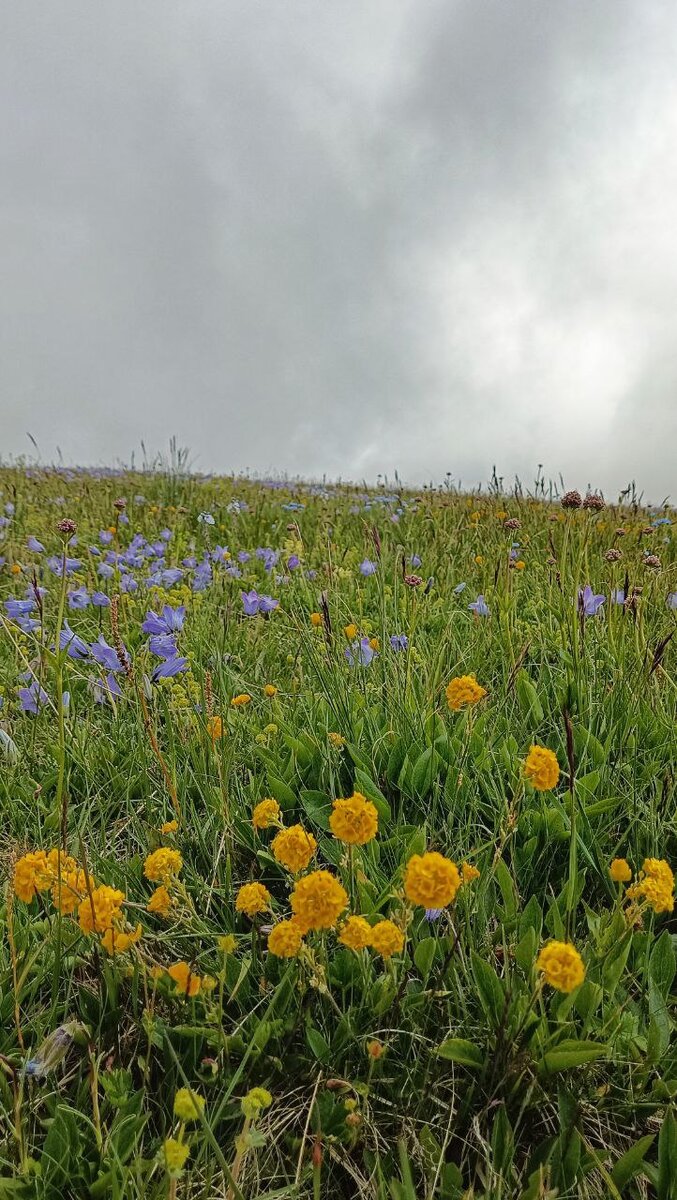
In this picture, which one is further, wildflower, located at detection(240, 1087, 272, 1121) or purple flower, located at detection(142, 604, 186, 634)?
purple flower, located at detection(142, 604, 186, 634)

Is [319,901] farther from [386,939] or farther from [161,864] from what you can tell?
[161,864]

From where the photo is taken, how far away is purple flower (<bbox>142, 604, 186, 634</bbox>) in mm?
2787

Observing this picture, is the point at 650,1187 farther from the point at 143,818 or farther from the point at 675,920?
the point at 143,818

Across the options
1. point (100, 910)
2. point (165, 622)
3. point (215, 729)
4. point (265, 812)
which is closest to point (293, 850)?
point (265, 812)

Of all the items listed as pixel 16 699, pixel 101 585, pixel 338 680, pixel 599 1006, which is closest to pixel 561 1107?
pixel 599 1006

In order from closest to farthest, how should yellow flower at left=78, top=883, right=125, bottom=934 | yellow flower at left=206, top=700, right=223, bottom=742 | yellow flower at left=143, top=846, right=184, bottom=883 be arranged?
yellow flower at left=78, top=883, right=125, bottom=934
yellow flower at left=143, top=846, right=184, bottom=883
yellow flower at left=206, top=700, right=223, bottom=742

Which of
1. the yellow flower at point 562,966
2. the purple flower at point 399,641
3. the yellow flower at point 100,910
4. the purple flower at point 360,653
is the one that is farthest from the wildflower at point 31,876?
the purple flower at point 399,641

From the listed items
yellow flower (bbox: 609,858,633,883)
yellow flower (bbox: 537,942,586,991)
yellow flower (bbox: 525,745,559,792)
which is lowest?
yellow flower (bbox: 537,942,586,991)

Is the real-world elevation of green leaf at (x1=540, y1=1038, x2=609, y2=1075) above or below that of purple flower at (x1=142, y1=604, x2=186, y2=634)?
below

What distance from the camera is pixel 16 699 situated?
9.75 ft

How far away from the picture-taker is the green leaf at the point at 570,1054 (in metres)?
1.26

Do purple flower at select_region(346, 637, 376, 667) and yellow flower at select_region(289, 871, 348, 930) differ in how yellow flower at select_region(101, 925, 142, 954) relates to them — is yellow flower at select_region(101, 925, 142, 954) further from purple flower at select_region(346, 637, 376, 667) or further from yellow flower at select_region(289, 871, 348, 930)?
purple flower at select_region(346, 637, 376, 667)

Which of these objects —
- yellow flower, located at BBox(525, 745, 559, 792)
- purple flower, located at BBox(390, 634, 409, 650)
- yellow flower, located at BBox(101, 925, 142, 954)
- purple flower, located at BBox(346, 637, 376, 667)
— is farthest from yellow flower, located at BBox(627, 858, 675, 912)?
purple flower, located at BBox(390, 634, 409, 650)

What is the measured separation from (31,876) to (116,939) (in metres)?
0.22
